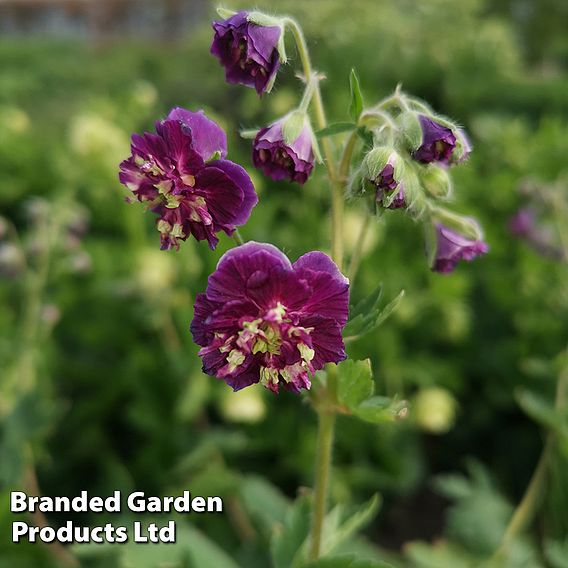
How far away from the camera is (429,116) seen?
79cm

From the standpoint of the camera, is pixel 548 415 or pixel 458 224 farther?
pixel 548 415

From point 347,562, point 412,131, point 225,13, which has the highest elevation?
point 225,13

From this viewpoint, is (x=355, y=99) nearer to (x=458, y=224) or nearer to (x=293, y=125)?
(x=293, y=125)

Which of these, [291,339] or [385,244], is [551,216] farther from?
[291,339]

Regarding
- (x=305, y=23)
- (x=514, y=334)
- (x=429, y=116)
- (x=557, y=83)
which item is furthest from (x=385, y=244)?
(x=557, y=83)

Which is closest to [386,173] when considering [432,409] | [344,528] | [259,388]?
[344,528]

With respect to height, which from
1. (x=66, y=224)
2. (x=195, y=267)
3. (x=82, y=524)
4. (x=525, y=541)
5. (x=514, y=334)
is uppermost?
(x=66, y=224)

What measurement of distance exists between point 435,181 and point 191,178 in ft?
1.07

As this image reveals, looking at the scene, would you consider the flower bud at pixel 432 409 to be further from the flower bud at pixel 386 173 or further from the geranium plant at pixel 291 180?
the flower bud at pixel 386 173

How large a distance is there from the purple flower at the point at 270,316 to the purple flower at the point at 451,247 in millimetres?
282

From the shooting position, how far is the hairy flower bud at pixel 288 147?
2.49 ft

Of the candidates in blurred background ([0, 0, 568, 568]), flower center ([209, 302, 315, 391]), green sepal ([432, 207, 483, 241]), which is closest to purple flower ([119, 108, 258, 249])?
flower center ([209, 302, 315, 391])

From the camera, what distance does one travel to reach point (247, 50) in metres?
0.77

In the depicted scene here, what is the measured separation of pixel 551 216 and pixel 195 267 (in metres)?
1.11
